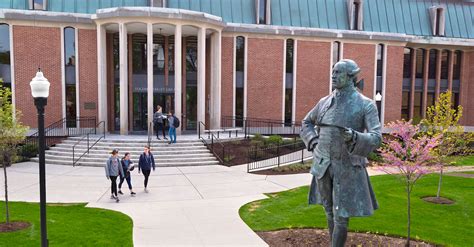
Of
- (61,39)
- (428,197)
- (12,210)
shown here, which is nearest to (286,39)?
(61,39)

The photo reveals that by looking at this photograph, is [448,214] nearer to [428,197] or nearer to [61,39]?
[428,197]

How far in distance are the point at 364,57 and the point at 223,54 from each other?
10.5 metres

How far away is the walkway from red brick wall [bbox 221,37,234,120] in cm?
882

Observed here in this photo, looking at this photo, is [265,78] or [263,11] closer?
[265,78]

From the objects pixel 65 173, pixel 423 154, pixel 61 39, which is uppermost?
pixel 61 39

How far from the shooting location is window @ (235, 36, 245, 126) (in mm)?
25625

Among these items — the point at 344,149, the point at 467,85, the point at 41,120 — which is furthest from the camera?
the point at 467,85

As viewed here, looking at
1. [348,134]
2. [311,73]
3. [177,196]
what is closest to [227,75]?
[311,73]

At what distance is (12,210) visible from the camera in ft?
32.9

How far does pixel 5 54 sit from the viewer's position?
22156 millimetres

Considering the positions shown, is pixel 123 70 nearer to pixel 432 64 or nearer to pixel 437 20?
pixel 432 64

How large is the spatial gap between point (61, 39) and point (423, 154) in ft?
70.2

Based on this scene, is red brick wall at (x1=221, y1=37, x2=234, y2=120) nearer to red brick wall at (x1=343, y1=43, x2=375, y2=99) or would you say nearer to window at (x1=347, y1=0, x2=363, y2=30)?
red brick wall at (x1=343, y1=43, x2=375, y2=99)

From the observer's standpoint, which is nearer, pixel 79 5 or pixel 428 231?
pixel 428 231
